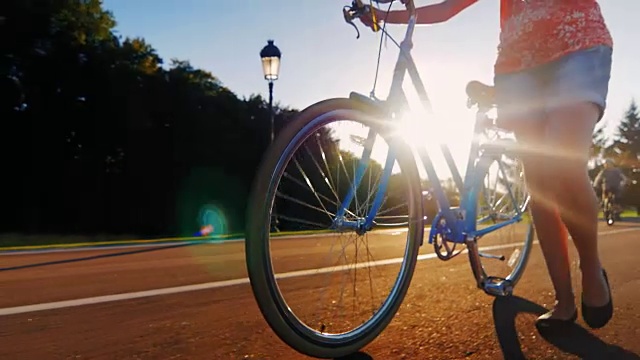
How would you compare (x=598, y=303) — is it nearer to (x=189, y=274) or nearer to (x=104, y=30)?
(x=189, y=274)

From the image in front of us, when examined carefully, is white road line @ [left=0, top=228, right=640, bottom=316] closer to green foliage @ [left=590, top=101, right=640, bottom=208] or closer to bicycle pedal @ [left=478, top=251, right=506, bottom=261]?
bicycle pedal @ [left=478, top=251, right=506, bottom=261]

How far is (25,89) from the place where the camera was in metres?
25.0

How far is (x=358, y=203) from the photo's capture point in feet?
8.36

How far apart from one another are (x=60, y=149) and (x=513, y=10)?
25890 millimetres

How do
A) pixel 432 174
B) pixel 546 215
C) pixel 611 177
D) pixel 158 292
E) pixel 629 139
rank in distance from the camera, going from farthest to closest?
1. pixel 629 139
2. pixel 611 177
3. pixel 158 292
4. pixel 546 215
5. pixel 432 174

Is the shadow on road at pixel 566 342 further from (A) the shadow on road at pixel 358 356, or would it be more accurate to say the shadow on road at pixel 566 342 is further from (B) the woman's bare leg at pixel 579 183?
(A) the shadow on road at pixel 358 356

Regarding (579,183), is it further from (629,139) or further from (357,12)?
(629,139)

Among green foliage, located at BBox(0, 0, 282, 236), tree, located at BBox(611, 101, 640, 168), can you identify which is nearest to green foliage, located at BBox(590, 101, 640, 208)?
tree, located at BBox(611, 101, 640, 168)

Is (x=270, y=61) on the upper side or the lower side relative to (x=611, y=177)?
upper

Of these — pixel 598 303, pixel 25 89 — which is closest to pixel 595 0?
pixel 598 303

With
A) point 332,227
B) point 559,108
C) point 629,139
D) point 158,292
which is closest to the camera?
point 332,227

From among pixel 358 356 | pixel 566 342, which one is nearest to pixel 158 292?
pixel 358 356

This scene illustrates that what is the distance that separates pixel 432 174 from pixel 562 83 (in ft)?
2.15

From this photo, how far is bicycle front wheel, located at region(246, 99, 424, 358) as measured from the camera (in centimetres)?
209
